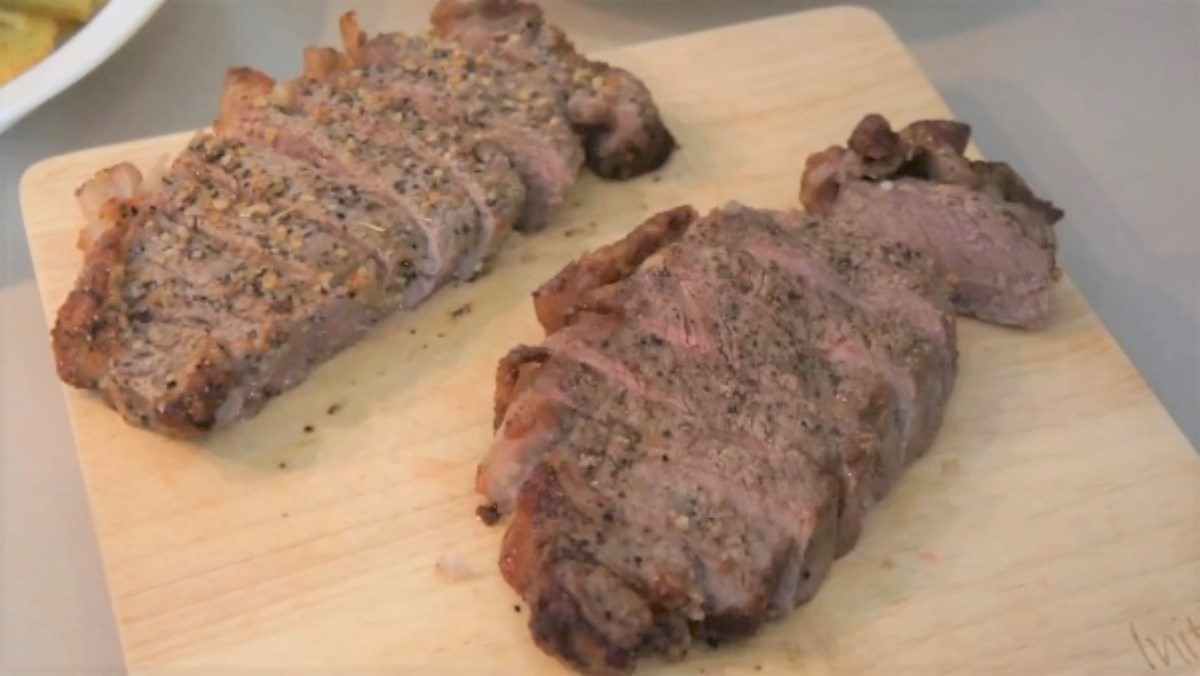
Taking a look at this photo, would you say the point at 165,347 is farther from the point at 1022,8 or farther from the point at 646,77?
the point at 1022,8

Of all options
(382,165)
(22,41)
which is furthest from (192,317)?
(22,41)

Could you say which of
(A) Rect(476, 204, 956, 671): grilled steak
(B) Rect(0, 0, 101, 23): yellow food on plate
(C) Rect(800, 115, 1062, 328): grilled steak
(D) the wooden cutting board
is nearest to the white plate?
(B) Rect(0, 0, 101, 23): yellow food on plate

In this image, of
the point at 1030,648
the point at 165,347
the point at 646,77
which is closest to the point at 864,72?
the point at 646,77

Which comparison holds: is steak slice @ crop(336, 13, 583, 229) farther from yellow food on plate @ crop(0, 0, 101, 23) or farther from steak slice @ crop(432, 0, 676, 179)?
yellow food on plate @ crop(0, 0, 101, 23)

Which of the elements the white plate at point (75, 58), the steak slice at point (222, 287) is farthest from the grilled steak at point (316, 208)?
the white plate at point (75, 58)

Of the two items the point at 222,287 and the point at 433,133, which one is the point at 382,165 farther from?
the point at 222,287
